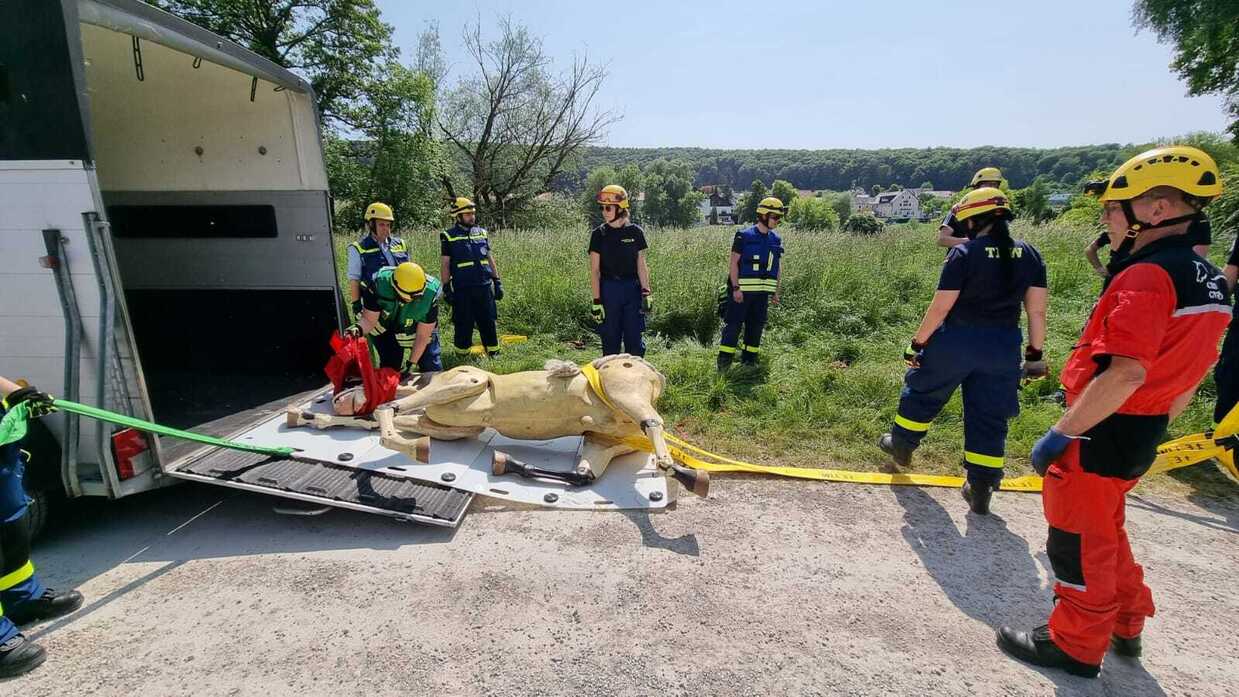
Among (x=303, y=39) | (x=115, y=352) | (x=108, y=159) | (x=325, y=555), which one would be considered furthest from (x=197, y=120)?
(x=303, y=39)

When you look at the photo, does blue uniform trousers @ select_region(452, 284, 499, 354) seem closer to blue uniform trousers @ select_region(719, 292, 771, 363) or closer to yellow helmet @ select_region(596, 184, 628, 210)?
yellow helmet @ select_region(596, 184, 628, 210)

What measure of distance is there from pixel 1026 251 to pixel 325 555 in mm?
4631

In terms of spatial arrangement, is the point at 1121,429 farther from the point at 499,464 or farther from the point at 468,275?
the point at 468,275

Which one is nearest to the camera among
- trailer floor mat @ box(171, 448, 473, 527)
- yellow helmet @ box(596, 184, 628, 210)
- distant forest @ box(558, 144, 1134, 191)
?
trailer floor mat @ box(171, 448, 473, 527)

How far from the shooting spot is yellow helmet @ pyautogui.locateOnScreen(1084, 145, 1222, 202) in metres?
2.15

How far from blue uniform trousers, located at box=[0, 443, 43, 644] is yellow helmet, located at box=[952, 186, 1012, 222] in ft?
17.2

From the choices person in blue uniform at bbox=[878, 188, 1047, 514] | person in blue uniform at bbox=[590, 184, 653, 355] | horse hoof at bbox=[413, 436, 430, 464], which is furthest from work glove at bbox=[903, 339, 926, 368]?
horse hoof at bbox=[413, 436, 430, 464]

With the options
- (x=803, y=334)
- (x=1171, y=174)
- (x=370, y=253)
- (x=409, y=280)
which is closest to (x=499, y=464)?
(x=409, y=280)

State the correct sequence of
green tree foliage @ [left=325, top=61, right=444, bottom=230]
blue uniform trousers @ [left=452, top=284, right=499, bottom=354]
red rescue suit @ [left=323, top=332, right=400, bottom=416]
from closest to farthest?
red rescue suit @ [left=323, top=332, right=400, bottom=416] < blue uniform trousers @ [left=452, top=284, right=499, bottom=354] < green tree foliage @ [left=325, top=61, right=444, bottom=230]

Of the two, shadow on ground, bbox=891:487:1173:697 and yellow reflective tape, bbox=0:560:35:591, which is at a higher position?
yellow reflective tape, bbox=0:560:35:591

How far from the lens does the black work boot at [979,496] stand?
3.74m

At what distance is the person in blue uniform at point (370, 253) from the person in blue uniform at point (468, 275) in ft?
3.55

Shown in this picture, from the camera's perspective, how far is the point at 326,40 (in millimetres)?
23750

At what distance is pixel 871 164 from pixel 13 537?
157 m
